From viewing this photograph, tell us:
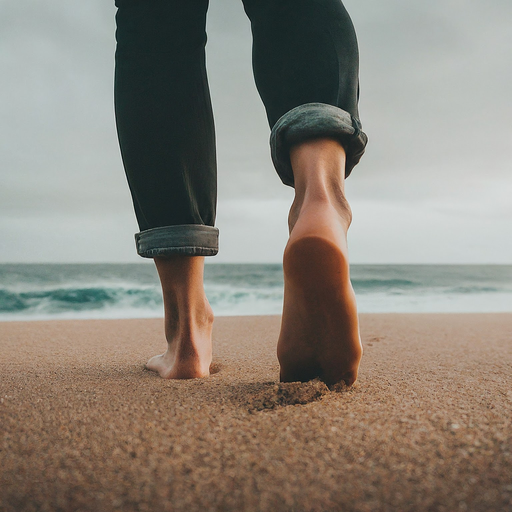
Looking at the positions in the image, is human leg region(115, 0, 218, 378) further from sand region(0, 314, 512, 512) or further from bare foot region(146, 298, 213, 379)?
sand region(0, 314, 512, 512)

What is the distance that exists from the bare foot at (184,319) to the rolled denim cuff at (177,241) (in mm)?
27

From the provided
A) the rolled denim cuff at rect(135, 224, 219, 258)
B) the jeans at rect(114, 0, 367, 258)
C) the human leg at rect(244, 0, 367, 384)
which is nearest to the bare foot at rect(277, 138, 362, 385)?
the human leg at rect(244, 0, 367, 384)

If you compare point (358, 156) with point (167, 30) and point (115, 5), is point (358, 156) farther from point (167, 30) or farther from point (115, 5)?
point (115, 5)

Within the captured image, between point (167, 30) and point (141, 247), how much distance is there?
0.47m

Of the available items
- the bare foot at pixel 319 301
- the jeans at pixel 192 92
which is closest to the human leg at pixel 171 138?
the jeans at pixel 192 92

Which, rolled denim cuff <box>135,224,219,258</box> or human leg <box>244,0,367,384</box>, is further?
rolled denim cuff <box>135,224,219,258</box>

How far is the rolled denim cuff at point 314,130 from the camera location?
2.35 feet

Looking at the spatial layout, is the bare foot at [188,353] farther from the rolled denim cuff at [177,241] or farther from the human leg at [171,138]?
the rolled denim cuff at [177,241]

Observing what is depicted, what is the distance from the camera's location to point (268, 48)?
83 centimetres

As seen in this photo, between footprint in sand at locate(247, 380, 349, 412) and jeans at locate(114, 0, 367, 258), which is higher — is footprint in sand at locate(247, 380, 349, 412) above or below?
below

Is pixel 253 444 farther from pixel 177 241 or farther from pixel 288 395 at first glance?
pixel 177 241

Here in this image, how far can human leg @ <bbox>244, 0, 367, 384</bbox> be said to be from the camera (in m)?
0.64

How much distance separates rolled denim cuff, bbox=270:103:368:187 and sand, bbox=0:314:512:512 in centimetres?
41

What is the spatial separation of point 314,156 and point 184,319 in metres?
0.47
